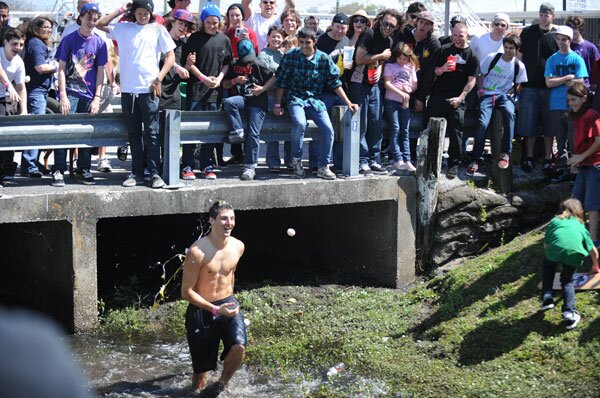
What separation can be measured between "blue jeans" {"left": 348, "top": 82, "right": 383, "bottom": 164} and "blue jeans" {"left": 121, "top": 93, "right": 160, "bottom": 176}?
2680 millimetres

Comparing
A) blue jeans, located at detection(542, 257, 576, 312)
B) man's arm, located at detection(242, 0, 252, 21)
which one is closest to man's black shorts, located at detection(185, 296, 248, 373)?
blue jeans, located at detection(542, 257, 576, 312)

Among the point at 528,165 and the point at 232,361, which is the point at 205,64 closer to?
the point at 232,361

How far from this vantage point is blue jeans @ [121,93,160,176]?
10.1 meters

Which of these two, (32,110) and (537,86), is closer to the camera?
(32,110)

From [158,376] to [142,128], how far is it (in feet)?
9.59

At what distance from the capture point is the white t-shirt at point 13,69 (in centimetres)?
999

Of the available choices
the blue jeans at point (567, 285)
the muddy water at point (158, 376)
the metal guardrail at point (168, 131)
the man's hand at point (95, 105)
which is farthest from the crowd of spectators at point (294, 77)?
the blue jeans at point (567, 285)

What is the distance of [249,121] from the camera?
10875 mm

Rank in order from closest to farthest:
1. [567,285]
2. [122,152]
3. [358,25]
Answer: [567,285]
[358,25]
[122,152]

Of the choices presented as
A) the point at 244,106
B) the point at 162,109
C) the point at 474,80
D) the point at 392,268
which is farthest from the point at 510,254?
the point at 162,109

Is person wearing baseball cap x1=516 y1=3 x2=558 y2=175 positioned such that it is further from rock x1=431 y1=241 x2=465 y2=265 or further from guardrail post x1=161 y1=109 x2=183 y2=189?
guardrail post x1=161 y1=109 x2=183 y2=189

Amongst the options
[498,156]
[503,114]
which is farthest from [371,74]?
[498,156]

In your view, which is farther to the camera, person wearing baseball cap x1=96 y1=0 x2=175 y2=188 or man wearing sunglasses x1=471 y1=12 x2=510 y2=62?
man wearing sunglasses x1=471 y1=12 x2=510 y2=62

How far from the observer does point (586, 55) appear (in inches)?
470
